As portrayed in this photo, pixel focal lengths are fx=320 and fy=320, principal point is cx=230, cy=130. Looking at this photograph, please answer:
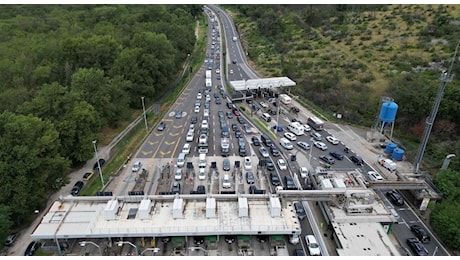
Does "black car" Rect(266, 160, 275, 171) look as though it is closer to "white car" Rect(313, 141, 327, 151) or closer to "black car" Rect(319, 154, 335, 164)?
"black car" Rect(319, 154, 335, 164)

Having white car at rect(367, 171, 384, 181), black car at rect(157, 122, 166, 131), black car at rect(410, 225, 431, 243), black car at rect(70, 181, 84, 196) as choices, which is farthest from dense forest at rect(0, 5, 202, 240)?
black car at rect(410, 225, 431, 243)

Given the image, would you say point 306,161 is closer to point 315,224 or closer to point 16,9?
point 315,224

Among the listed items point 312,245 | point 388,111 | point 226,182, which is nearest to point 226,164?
point 226,182

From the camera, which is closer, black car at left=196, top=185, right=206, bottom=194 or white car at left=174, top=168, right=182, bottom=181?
black car at left=196, top=185, right=206, bottom=194

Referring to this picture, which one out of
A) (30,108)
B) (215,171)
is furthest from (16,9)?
(215,171)

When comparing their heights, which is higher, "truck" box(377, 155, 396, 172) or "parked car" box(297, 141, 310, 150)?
"truck" box(377, 155, 396, 172)

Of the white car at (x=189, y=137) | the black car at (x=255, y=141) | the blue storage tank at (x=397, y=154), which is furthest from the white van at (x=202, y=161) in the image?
the blue storage tank at (x=397, y=154)

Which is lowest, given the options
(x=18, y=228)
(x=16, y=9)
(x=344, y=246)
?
(x=18, y=228)
